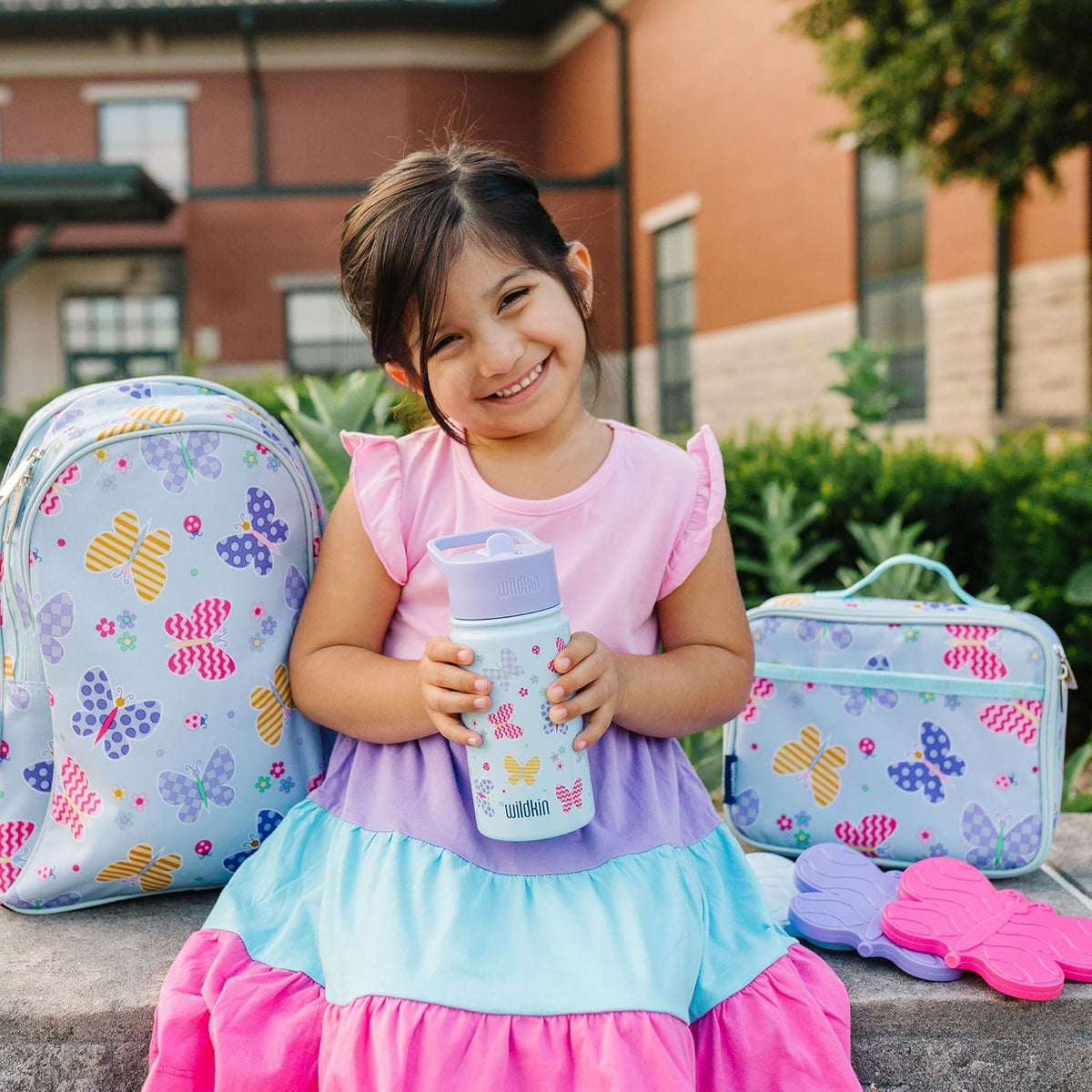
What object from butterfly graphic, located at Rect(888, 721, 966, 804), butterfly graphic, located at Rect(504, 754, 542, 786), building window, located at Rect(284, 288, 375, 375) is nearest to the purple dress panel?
butterfly graphic, located at Rect(504, 754, 542, 786)

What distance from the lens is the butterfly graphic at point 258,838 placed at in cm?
176

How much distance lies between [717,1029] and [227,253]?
16.9 m

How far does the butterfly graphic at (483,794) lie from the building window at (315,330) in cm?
1630

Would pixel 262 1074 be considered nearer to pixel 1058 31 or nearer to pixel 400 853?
pixel 400 853

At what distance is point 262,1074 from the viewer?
4.50 ft

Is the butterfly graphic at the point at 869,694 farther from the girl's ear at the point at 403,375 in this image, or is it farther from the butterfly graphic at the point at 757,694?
the girl's ear at the point at 403,375

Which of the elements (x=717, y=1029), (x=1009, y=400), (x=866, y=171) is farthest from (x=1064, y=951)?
(x=866, y=171)

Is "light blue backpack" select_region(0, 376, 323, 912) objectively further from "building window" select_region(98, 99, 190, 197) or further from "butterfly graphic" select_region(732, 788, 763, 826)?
"building window" select_region(98, 99, 190, 197)

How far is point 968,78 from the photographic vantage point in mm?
6867

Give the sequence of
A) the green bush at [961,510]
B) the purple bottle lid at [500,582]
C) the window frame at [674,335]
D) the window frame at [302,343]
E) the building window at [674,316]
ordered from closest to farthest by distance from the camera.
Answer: the purple bottle lid at [500,582] → the green bush at [961,510] → the window frame at [674,335] → the building window at [674,316] → the window frame at [302,343]

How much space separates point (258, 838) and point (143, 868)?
17 centimetres

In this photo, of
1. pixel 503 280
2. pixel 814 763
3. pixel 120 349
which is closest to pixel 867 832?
pixel 814 763

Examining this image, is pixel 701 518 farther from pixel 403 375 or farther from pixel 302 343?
pixel 302 343

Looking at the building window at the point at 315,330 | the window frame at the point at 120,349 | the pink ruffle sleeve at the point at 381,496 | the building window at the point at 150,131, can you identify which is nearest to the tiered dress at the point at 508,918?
the pink ruffle sleeve at the point at 381,496
